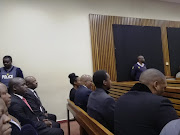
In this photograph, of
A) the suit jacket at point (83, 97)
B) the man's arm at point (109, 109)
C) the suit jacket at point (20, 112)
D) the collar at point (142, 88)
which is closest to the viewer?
the collar at point (142, 88)

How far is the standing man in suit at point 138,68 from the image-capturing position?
520 centimetres

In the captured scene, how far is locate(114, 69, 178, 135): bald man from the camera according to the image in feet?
3.61

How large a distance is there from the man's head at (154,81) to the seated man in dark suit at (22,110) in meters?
1.57

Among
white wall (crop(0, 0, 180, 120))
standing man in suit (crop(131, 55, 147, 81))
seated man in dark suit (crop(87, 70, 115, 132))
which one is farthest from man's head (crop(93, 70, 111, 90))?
standing man in suit (crop(131, 55, 147, 81))

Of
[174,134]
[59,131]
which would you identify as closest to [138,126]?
[174,134]

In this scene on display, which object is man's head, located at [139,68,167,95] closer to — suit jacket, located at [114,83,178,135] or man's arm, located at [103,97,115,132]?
suit jacket, located at [114,83,178,135]

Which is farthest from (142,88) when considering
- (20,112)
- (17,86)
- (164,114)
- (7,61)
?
(7,61)

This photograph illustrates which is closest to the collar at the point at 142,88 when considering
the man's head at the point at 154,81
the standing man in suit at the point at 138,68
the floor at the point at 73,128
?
the man's head at the point at 154,81

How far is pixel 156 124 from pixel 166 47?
18.3 ft

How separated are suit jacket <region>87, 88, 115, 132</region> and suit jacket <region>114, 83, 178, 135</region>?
0.34 metres

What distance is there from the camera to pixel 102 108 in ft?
5.75

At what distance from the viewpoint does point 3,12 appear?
416cm

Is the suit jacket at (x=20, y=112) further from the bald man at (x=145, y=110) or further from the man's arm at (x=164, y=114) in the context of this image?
the man's arm at (x=164, y=114)

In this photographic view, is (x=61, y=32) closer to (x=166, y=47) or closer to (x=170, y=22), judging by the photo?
(x=166, y=47)
